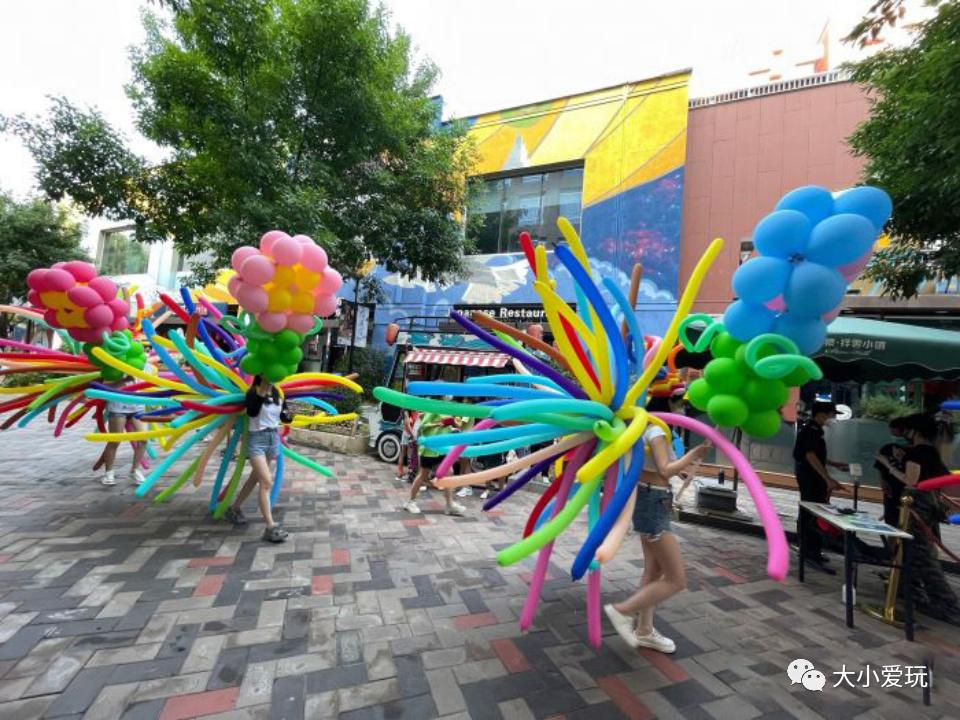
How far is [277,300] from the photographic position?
3.64 m

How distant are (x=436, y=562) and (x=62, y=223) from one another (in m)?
20.0

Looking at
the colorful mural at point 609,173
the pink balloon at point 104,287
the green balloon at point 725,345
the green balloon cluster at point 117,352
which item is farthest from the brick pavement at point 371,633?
the colorful mural at point 609,173

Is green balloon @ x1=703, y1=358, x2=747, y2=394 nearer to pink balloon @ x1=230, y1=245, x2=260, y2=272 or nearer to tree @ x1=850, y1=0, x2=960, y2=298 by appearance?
pink balloon @ x1=230, y1=245, x2=260, y2=272

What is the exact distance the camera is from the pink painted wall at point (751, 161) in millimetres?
9766

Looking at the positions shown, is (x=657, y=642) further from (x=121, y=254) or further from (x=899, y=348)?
(x=121, y=254)

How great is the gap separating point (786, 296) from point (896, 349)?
381 centimetres

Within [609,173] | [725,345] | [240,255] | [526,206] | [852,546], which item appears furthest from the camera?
[526,206]

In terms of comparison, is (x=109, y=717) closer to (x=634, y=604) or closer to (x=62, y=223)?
(x=634, y=604)

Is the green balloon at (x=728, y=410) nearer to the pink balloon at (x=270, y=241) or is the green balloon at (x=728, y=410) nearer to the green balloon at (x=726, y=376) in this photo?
the green balloon at (x=726, y=376)

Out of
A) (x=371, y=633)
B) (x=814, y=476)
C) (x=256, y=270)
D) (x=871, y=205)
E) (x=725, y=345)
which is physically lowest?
(x=371, y=633)

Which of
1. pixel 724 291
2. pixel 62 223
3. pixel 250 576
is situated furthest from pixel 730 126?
pixel 62 223

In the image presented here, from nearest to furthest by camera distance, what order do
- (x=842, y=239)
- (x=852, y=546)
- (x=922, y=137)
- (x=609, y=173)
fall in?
1. (x=842, y=239)
2. (x=852, y=546)
3. (x=922, y=137)
4. (x=609, y=173)

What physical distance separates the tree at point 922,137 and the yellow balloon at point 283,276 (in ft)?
16.9

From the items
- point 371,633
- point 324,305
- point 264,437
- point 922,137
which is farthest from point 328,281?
point 922,137
